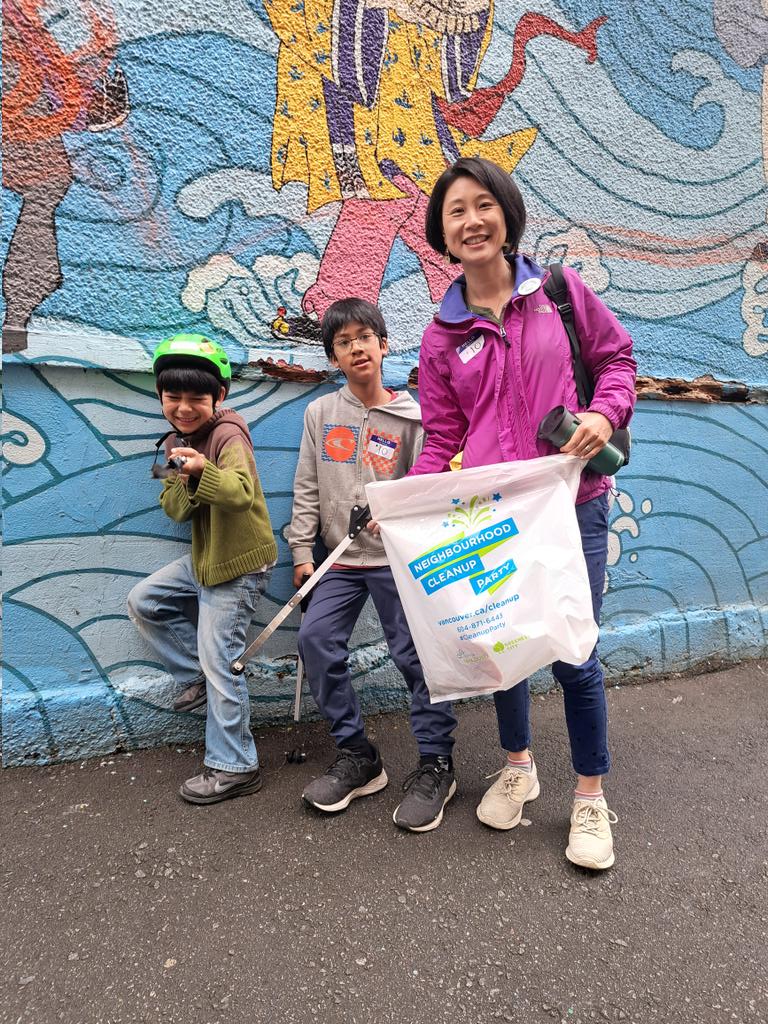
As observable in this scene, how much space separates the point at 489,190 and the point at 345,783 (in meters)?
2.06

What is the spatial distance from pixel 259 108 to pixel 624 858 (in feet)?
10.2

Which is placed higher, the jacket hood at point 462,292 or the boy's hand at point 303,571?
the jacket hood at point 462,292

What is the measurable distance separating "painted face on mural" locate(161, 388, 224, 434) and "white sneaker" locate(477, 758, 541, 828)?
170 centimetres

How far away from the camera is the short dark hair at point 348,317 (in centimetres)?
263

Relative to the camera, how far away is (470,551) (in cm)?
202

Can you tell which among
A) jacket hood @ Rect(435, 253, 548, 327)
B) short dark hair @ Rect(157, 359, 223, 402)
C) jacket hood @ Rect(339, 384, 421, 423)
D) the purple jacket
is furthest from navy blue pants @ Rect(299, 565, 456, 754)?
jacket hood @ Rect(435, 253, 548, 327)

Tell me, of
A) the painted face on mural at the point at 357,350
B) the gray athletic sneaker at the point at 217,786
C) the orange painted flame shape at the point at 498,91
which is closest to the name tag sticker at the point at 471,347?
the painted face on mural at the point at 357,350

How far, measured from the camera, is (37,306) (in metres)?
2.62

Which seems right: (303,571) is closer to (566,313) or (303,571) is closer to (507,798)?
(507,798)

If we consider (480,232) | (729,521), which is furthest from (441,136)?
(729,521)

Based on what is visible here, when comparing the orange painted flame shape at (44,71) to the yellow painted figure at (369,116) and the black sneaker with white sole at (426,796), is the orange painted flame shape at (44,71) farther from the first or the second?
the black sneaker with white sole at (426,796)

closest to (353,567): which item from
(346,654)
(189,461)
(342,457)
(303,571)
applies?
(303,571)

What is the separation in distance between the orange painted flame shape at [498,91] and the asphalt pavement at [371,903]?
283 cm

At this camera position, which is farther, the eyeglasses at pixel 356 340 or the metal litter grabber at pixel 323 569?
the eyeglasses at pixel 356 340
